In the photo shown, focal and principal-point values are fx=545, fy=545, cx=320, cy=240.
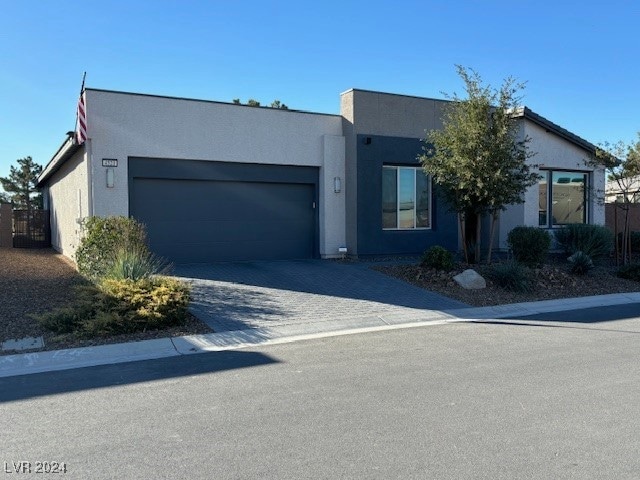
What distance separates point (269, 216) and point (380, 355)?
901cm

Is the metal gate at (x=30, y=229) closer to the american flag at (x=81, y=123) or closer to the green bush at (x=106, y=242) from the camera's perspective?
the american flag at (x=81, y=123)

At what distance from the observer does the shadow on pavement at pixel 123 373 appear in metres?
5.86

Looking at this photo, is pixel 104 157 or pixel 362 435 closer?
pixel 362 435

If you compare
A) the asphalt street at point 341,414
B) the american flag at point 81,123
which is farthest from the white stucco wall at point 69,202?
the asphalt street at point 341,414

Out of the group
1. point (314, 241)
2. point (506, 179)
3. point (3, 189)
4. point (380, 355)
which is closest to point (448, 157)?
point (506, 179)

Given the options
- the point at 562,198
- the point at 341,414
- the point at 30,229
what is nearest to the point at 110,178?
the point at 341,414

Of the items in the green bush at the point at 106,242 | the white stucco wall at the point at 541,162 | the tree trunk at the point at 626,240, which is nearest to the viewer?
the green bush at the point at 106,242

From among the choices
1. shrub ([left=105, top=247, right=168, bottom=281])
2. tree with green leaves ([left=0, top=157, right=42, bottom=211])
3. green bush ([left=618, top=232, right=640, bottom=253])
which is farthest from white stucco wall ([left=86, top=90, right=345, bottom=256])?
tree with green leaves ([left=0, top=157, right=42, bottom=211])

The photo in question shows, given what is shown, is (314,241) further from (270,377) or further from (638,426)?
(638,426)

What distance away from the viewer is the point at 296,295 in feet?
37.2

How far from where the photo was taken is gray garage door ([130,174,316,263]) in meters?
14.3

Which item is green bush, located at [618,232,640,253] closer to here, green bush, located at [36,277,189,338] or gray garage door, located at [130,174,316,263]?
gray garage door, located at [130,174,316,263]

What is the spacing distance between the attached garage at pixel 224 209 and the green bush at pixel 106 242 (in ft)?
8.97

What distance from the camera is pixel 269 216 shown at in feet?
51.5
